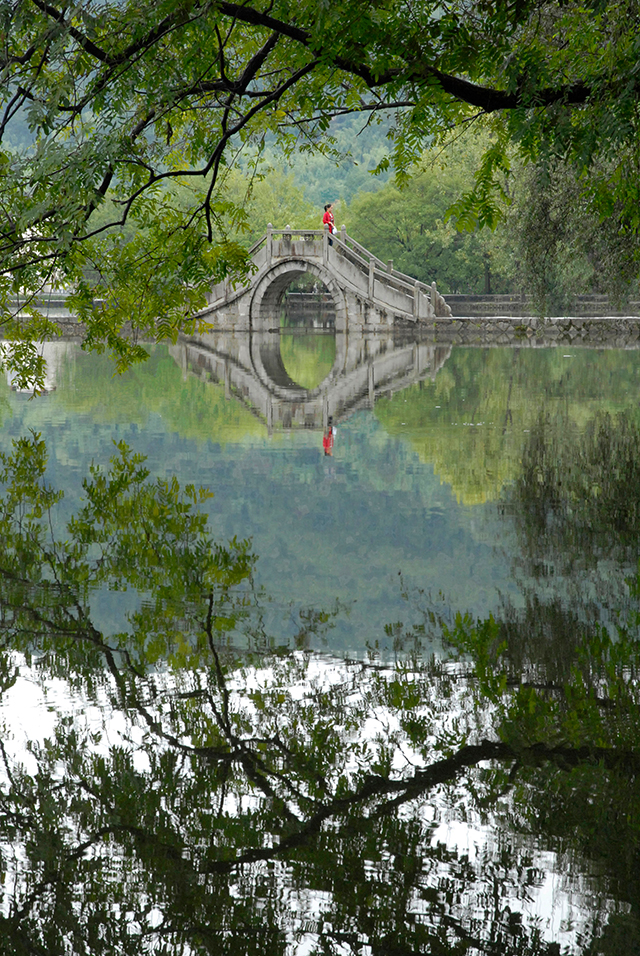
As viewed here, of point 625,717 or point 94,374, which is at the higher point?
point 94,374

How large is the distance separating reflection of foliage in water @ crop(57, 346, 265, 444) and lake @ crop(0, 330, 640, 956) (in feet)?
12.8

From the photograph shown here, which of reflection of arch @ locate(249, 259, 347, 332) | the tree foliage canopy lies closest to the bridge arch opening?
reflection of arch @ locate(249, 259, 347, 332)

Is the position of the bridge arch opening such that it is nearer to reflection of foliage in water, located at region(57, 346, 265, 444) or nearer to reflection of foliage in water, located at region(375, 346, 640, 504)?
reflection of foliage in water, located at region(375, 346, 640, 504)

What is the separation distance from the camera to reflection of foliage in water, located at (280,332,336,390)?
2377 cm

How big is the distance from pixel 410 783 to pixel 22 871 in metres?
1.45

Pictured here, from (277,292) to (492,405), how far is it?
30.8m

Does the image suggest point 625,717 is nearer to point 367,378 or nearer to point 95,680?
point 95,680

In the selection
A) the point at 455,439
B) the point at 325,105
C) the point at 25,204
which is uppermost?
the point at 325,105

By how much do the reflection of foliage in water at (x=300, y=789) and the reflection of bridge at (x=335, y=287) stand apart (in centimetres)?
3746

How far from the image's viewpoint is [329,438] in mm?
13836

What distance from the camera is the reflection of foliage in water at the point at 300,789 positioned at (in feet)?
10.1

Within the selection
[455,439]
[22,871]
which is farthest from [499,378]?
[22,871]

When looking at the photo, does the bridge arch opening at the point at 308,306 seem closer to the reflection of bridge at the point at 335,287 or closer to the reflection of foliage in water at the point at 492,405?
the reflection of bridge at the point at 335,287

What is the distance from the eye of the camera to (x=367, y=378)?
76.8ft
